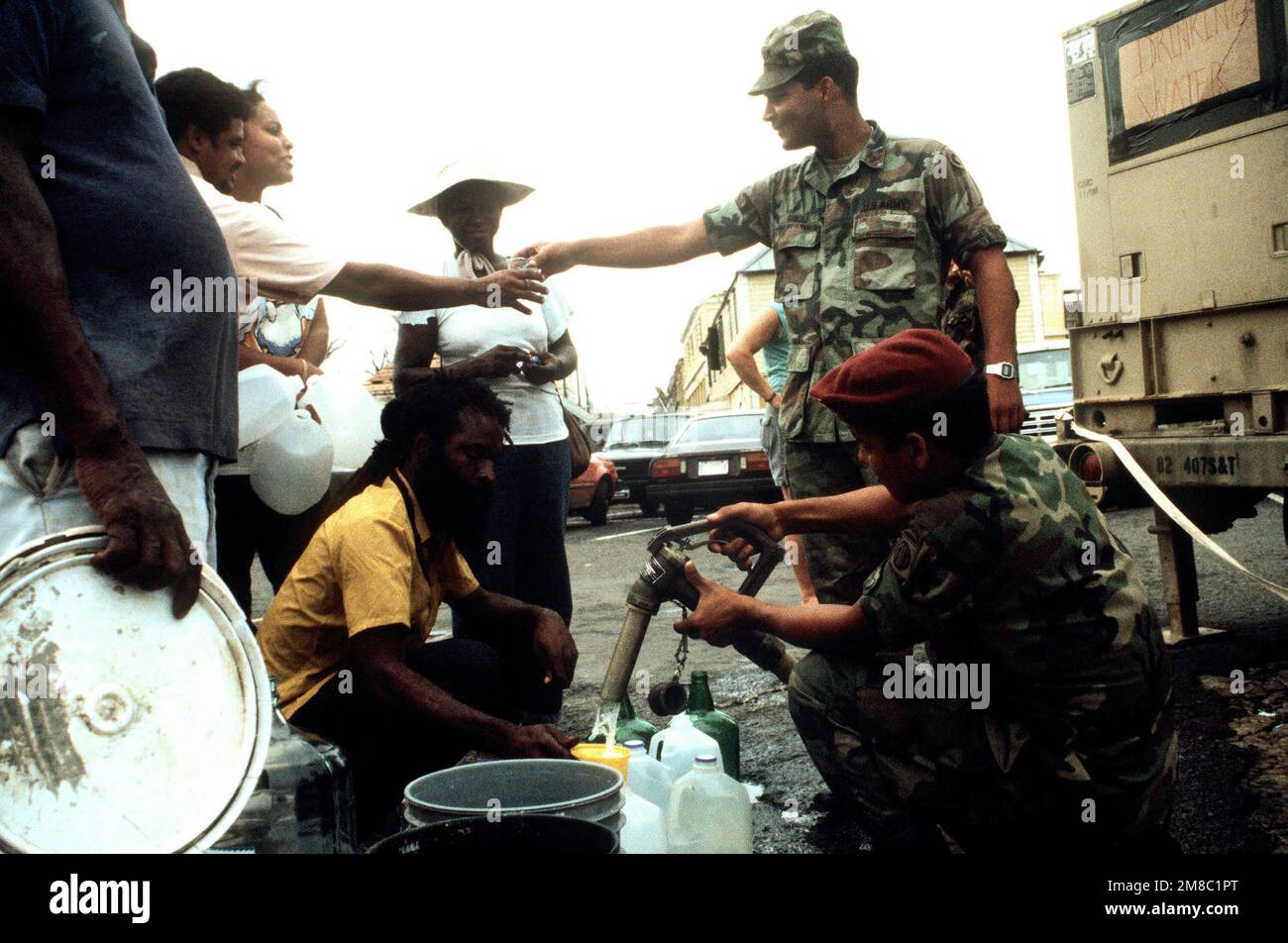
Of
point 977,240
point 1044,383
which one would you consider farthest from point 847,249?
point 1044,383

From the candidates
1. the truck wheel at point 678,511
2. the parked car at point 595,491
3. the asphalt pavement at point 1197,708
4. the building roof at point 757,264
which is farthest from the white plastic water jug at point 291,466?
the building roof at point 757,264

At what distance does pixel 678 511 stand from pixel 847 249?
11.2 m

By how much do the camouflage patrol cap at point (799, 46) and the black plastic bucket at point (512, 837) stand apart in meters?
2.34

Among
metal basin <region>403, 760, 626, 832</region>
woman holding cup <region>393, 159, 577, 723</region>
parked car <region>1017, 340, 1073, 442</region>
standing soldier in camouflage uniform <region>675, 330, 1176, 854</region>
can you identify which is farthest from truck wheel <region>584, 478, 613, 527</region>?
standing soldier in camouflage uniform <region>675, 330, 1176, 854</region>

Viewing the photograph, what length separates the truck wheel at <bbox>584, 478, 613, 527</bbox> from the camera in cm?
1562

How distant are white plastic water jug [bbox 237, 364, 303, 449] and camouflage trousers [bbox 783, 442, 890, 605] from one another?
1612 millimetres

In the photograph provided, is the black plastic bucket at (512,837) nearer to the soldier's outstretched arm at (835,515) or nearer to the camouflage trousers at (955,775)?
the camouflage trousers at (955,775)

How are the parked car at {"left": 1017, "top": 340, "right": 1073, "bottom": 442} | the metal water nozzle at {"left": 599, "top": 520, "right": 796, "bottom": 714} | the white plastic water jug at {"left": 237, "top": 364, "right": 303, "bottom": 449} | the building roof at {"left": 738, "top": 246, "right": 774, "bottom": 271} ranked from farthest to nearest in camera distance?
the building roof at {"left": 738, "top": 246, "right": 774, "bottom": 271}, the parked car at {"left": 1017, "top": 340, "right": 1073, "bottom": 442}, the white plastic water jug at {"left": 237, "top": 364, "right": 303, "bottom": 449}, the metal water nozzle at {"left": 599, "top": 520, "right": 796, "bottom": 714}

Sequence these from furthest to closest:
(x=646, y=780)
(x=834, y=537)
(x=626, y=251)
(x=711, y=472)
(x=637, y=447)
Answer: (x=637, y=447)
(x=711, y=472)
(x=626, y=251)
(x=834, y=537)
(x=646, y=780)

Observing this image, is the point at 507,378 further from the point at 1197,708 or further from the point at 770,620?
the point at 1197,708

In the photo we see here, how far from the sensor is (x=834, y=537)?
319 centimetres

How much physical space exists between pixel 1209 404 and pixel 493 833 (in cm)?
425

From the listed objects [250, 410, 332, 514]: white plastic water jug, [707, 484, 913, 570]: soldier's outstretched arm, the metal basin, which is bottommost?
the metal basin

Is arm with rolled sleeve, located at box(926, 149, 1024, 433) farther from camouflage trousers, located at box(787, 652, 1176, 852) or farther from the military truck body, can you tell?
the military truck body
